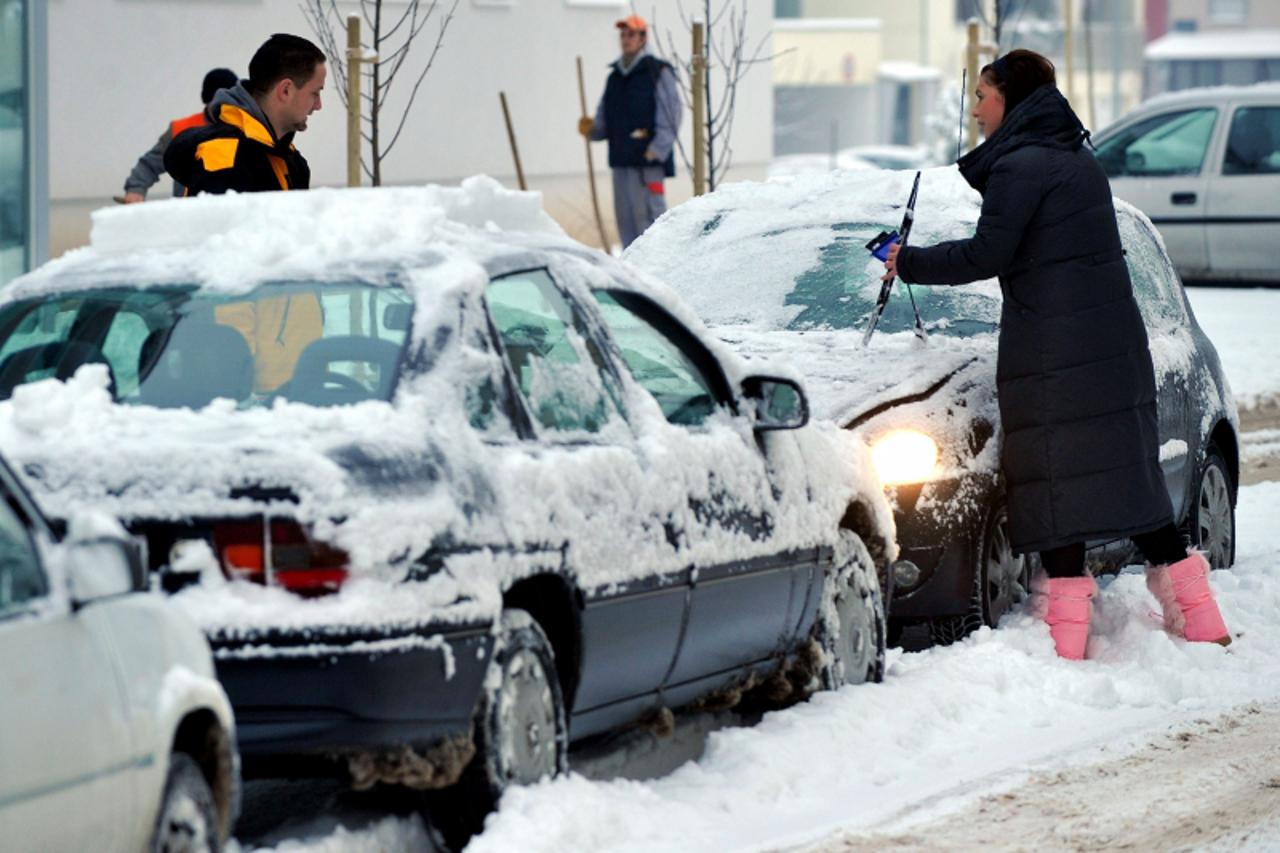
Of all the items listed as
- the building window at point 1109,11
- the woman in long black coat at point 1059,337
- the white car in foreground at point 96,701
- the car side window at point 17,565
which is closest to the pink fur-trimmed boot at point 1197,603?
the woman in long black coat at point 1059,337

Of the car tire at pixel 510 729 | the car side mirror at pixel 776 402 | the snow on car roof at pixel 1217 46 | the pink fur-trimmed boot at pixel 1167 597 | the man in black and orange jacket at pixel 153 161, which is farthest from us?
the snow on car roof at pixel 1217 46

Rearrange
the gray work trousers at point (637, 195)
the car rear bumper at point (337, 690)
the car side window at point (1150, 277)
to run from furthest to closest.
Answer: the gray work trousers at point (637, 195) < the car side window at point (1150, 277) < the car rear bumper at point (337, 690)

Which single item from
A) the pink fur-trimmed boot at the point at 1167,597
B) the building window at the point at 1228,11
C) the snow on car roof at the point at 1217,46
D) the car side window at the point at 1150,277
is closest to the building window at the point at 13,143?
the car side window at the point at 1150,277

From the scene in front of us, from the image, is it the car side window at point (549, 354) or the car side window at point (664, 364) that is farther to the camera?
the car side window at point (664, 364)

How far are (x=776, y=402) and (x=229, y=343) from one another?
1854 millimetres

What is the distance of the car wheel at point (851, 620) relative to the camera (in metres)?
8.04

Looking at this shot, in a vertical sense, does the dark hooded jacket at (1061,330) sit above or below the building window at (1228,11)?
below

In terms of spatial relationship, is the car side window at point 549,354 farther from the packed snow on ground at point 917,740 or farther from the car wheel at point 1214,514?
the car wheel at point 1214,514

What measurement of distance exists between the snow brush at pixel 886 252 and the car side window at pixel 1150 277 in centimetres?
94

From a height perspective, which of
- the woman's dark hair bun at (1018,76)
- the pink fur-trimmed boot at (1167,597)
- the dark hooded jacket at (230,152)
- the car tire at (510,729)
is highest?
the woman's dark hair bun at (1018,76)

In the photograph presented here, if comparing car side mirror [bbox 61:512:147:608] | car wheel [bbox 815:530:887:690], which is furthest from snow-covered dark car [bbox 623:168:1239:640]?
car side mirror [bbox 61:512:147:608]

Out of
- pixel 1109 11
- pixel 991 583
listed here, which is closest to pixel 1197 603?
pixel 991 583

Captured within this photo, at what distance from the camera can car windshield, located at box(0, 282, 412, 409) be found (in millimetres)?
6125

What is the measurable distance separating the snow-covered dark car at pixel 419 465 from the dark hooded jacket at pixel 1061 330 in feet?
5.16
